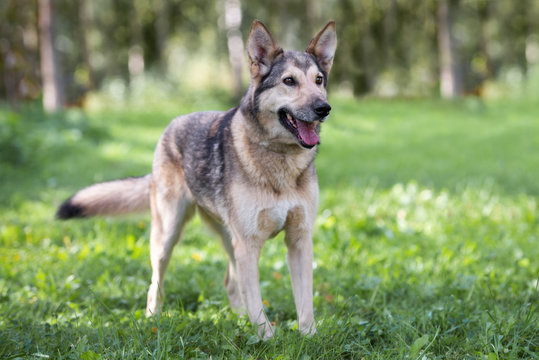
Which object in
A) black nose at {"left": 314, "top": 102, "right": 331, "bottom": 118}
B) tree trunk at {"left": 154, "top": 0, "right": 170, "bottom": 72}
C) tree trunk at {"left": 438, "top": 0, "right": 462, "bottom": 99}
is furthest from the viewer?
tree trunk at {"left": 154, "top": 0, "right": 170, "bottom": 72}

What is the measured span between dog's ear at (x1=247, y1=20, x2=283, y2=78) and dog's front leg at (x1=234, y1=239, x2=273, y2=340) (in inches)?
46.0

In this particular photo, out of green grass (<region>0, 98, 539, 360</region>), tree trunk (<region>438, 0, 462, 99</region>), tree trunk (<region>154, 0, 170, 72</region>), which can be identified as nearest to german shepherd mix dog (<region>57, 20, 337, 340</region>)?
green grass (<region>0, 98, 539, 360</region>)

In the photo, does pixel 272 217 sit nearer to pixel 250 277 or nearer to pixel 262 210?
pixel 262 210


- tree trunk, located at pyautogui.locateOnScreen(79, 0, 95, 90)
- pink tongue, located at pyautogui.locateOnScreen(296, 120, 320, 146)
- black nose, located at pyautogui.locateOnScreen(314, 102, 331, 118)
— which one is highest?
black nose, located at pyautogui.locateOnScreen(314, 102, 331, 118)

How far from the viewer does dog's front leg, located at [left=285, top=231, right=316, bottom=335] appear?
11.0 feet

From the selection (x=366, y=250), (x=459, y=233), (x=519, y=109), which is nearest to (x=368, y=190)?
(x=459, y=233)

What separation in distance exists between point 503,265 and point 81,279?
383 centimetres

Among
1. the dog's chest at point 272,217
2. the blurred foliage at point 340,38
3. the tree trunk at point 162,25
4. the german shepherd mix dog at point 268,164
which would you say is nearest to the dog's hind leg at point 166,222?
the german shepherd mix dog at point 268,164

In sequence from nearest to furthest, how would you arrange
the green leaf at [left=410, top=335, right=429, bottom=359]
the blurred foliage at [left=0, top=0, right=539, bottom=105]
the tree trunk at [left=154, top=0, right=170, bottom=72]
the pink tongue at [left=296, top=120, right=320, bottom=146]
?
the green leaf at [left=410, top=335, right=429, bottom=359] < the pink tongue at [left=296, top=120, right=320, bottom=146] < the tree trunk at [left=154, top=0, right=170, bottom=72] < the blurred foliage at [left=0, top=0, right=539, bottom=105]

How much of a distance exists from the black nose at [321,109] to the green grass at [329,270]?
1.30 meters

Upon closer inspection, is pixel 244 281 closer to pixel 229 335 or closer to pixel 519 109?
pixel 229 335

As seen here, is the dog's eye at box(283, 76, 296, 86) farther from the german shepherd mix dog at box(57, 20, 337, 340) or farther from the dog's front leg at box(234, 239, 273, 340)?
the dog's front leg at box(234, 239, 273, 340)

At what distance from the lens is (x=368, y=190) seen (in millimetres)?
7320

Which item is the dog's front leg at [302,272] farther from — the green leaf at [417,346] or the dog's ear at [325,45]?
the dog's ear at [325,45]
